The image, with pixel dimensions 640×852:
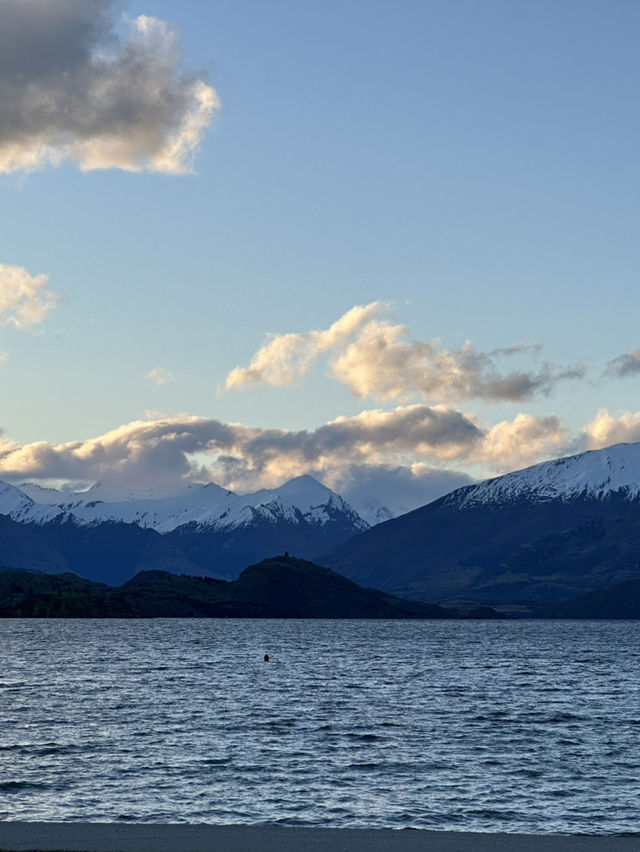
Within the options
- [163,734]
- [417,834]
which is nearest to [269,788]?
[417,834]

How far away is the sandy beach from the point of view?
47.2 metres

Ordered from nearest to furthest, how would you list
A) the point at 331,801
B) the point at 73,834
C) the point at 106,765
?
the point at 73,834
the point at 331,801
the point at 106,765

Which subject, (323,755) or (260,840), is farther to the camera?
(323,755)

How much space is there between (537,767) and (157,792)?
29214mm

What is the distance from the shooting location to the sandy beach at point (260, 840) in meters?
47.2

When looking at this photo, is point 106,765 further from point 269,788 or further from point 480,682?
point 480,682

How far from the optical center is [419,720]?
112 meters

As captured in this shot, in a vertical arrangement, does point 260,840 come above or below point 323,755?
above

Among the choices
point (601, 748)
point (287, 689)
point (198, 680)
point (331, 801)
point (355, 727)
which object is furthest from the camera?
point (198, 680)

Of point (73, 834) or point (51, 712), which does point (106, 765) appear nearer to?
point (73, 834)

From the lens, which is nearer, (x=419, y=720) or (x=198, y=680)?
(x=419, y=720)

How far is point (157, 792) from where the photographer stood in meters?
67.6

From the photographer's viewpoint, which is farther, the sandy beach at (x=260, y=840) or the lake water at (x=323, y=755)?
the lake water at (x=323, y=755)

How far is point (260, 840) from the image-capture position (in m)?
49.2
